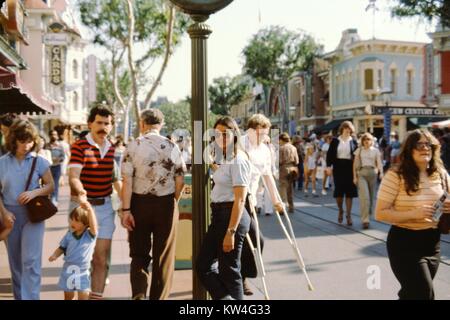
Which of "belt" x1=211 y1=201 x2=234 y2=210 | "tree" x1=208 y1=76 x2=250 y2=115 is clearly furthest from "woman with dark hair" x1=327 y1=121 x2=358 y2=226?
"tree" x1=208 y1=76 x2=250 y2=115

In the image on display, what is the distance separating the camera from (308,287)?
586 centimetres

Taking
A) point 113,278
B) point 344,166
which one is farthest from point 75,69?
point 113,278

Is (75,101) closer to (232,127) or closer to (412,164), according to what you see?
A: (232,127)

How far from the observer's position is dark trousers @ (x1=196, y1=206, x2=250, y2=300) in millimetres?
4312

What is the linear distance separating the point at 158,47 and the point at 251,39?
22170 mm

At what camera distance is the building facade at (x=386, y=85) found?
39281 millimetres

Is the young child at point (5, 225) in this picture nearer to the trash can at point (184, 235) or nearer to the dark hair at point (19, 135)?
the dark hair at point (19, 135)

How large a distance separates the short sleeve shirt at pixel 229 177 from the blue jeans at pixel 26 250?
1.56 metres

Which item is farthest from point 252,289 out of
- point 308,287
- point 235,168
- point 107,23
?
point 107,23

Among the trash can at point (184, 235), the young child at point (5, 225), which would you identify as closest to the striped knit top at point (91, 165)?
the young child at point (5, 225)

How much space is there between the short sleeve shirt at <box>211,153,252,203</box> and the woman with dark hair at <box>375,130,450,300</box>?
1.05m

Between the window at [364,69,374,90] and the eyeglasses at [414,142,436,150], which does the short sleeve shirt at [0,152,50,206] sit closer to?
the eyeglasses at [414,142,436,150]

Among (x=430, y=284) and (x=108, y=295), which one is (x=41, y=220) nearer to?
(x=108, y=295)

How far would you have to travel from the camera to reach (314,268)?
22.2 ft
